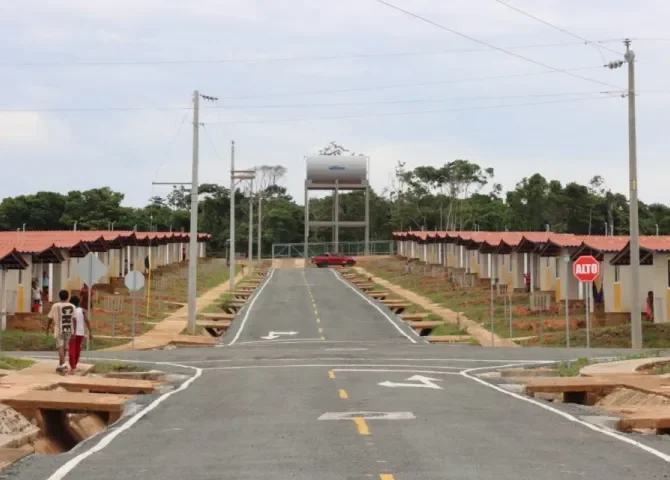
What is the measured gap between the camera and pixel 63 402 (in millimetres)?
17609

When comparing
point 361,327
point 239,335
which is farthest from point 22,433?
point 361,327

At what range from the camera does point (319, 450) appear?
13.2 m

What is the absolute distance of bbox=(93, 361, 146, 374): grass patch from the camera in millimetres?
25953

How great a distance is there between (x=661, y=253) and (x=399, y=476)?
33889 millimetres

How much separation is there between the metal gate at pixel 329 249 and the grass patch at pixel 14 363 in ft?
314

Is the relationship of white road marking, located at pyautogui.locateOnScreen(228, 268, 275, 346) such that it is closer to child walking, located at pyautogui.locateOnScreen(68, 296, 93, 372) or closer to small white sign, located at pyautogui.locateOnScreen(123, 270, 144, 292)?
small white sign, located at pyautogui.locateOnScreen(123, 270, 144, 292)

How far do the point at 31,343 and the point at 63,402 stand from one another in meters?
19.9

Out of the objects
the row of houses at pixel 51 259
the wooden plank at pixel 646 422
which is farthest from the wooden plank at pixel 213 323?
the wooden plank at pixel 646 422

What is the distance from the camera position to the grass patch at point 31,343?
36.2 m

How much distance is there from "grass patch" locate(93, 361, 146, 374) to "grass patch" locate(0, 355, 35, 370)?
155cm

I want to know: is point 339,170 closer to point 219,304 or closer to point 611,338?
point 219,304

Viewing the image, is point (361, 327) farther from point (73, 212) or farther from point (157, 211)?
point (157, 211)

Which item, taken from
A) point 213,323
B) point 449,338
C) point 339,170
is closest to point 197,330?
point 213,323

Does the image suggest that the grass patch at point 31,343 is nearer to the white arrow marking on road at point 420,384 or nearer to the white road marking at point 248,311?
the white road marking at point 248,311
